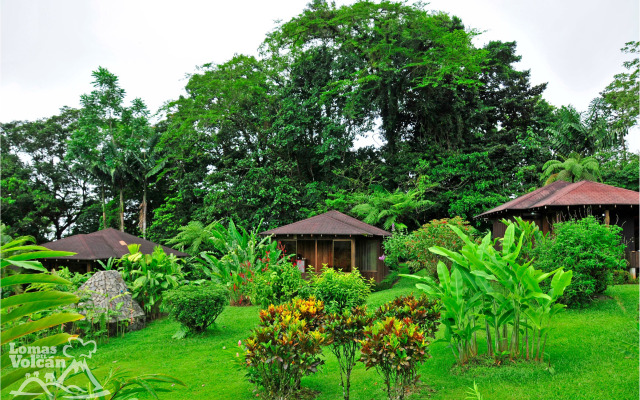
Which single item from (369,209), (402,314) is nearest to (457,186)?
(369,209)

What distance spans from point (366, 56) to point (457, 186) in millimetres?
7692

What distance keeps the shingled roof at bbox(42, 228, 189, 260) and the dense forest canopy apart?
5.24 meters

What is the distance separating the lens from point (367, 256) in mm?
14547

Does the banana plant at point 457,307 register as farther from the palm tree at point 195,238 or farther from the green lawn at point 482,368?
the palm tree at point 195,238

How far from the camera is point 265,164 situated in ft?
68.3

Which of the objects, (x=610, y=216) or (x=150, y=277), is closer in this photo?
(x=150, y=277)

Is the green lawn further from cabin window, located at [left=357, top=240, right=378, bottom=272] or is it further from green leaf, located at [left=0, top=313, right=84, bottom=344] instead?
cabin window, located at [left=357, top=240, right=378, bottom=272]

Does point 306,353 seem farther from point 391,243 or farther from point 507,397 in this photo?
point 391,243

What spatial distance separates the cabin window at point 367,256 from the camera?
14500 mm

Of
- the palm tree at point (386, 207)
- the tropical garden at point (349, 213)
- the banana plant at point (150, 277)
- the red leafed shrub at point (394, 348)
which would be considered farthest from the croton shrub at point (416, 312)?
the palm tree at point (386, 207)

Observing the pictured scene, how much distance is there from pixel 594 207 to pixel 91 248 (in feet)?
49.8

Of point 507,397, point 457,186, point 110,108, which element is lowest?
point 507,397

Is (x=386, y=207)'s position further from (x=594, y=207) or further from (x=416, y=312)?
(x=416, y=312)

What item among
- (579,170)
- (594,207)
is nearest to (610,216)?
(594,207)
